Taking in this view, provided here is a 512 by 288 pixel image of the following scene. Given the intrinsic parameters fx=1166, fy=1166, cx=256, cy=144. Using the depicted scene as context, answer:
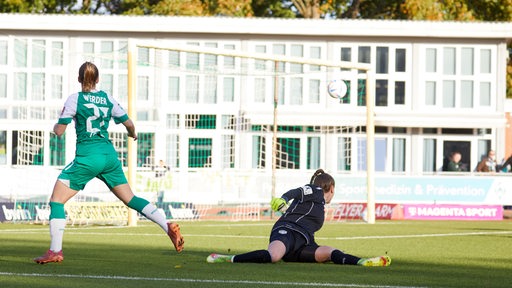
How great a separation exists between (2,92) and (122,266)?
104ft

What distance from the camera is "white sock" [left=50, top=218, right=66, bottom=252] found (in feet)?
36.7

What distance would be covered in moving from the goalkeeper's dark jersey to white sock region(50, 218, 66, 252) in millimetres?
2086

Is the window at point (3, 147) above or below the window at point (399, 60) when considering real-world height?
below

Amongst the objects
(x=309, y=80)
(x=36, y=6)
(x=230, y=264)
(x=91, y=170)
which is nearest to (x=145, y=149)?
(x=309, y=80)

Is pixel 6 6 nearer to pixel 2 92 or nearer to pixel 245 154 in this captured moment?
pixel 2 92

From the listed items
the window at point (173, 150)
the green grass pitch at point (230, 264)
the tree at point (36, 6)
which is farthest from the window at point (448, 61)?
the green grass pitch at point (230, 264)

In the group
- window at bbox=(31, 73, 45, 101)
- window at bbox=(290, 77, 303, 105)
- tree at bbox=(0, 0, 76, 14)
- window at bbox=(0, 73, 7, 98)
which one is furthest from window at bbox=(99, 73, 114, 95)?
tree at bbox=(0, 0, 76, 14)

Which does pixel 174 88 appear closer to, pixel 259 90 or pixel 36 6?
pixel 259 90

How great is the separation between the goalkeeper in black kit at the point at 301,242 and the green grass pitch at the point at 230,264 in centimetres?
12

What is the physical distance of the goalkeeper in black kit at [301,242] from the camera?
36.9ft

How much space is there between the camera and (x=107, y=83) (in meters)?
39.9

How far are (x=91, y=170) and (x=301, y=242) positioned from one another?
2.17 meters

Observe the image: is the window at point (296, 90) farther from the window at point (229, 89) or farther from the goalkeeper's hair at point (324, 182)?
the goalkeeper's hair at point (324, 182)

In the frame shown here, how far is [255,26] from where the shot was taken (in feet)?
137
